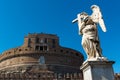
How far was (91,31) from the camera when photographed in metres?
6.87

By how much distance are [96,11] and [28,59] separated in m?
50.5

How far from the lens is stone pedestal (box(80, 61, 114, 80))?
6305mm

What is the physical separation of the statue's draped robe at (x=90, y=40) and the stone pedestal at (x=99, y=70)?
1.01ft

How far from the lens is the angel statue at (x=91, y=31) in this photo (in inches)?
263

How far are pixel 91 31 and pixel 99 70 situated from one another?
3.94 feet

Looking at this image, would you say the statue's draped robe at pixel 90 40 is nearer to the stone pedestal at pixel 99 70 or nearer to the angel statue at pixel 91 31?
the angel statue at pixel 91 31

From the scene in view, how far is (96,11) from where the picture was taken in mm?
7227

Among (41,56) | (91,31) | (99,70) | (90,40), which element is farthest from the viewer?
(41,56)

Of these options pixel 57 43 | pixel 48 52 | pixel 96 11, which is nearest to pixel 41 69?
pixel 48 52

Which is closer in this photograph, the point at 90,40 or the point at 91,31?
the point at 90,40

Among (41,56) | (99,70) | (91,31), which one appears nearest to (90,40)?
(91,31)

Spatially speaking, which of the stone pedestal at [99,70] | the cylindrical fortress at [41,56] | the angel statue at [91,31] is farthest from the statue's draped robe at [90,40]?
the cylindrical fortress at [41,56]

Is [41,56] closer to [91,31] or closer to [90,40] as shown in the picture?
[91,31]

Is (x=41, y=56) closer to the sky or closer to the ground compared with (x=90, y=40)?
closer to the sky
